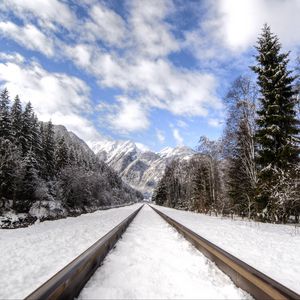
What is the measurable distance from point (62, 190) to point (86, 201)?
1067 cm

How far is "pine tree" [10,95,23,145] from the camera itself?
4944 centimetres

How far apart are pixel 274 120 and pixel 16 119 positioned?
4735cm

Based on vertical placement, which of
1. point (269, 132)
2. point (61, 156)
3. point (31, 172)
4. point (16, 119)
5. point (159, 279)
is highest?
point (16, 119)

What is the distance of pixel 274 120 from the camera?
1825 cm

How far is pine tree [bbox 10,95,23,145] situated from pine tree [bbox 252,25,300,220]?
42437mm

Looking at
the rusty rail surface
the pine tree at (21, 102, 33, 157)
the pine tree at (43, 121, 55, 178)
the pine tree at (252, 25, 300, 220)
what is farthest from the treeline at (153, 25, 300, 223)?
the pine tree at (43, 121, 55, 178)

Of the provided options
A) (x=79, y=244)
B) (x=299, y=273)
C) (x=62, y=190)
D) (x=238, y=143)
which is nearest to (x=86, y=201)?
(x=62, y=190)

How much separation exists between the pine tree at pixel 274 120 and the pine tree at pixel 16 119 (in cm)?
4244

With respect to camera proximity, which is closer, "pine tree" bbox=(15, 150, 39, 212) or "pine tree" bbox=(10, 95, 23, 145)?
"pine tree" bbox=(15, 150, 39, 212)

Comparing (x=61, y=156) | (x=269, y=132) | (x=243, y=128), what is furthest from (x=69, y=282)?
(x=61, y=156)

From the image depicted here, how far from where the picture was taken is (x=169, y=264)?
501cm

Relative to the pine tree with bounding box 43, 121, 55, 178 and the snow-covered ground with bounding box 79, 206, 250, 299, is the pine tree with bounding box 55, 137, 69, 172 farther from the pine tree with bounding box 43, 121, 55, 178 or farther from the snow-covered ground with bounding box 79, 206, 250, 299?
the snow-covered ground with bounding box 79, 206, 250, 299

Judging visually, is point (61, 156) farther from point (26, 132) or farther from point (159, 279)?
point (159, 279)

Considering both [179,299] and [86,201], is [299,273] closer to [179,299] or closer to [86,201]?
[179,299]
